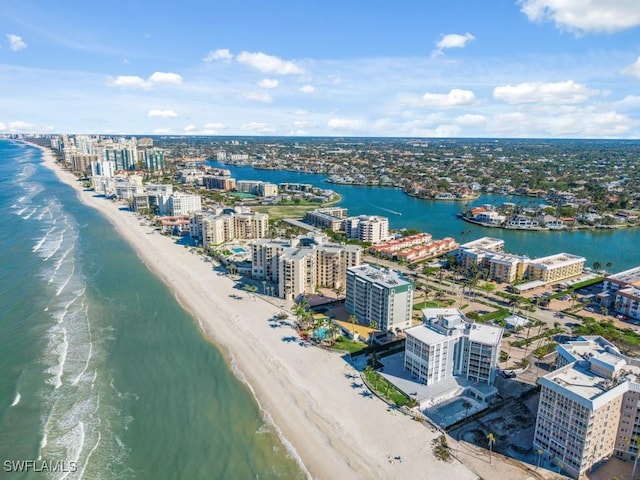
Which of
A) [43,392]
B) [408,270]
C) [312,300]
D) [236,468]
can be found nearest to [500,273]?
[408,270]

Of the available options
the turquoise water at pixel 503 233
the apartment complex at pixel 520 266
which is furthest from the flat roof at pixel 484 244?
the turquoise water at pixel 503 233

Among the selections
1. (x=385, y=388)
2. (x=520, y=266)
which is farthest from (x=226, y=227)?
(x=385, y=388)

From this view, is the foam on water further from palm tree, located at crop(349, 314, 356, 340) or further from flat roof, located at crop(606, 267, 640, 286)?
flat roof, located at crop(606, 267, 640, 286)

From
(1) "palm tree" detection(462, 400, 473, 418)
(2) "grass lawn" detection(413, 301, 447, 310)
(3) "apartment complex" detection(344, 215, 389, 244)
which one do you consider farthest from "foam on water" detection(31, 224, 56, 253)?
(1) "palm tree" detection(462, 400, 473, 418)

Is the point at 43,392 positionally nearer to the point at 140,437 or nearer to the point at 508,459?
the point at 140,437

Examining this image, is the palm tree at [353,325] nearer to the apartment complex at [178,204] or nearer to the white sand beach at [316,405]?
the white sand beach at [316,405]

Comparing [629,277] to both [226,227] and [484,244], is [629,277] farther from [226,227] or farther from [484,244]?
[226,227]

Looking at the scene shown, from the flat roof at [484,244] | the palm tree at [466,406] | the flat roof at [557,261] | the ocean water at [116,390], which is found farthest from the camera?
the flat roof at [484,244]
